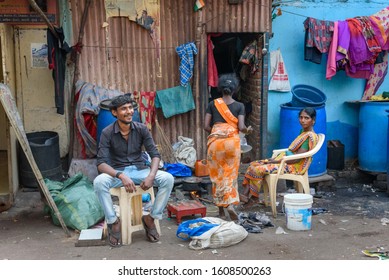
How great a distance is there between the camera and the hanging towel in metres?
7.92

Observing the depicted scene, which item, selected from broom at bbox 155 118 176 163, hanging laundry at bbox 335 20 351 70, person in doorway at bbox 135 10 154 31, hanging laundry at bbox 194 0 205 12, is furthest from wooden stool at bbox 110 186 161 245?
hanging laundry at bbox 335 20 351 70

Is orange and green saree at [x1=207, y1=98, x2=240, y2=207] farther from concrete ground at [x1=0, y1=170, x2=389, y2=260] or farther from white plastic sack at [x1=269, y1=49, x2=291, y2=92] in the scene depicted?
white plastic sack at [x1=269, y1=49, x2=291, y2=92]

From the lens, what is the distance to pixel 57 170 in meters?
7.41

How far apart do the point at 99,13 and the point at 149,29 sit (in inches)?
28.8

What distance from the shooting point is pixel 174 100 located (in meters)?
7.96

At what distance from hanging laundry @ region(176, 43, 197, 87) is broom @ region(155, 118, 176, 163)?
769 millimetres

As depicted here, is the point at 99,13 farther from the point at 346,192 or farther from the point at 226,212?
the point at 346,192

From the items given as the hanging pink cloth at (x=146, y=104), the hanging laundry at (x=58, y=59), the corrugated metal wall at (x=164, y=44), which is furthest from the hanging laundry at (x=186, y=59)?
the hanging laundry at (x=58, y=59)

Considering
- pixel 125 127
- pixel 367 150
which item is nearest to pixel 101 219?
pixel 125 127

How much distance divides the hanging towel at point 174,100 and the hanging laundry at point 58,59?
1.37 meters

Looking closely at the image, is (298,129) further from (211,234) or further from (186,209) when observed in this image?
(211,234)

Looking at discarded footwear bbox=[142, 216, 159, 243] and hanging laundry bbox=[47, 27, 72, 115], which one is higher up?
hanging laundry bbox=[47, 27, 72, 115]

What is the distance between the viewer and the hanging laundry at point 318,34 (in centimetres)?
822

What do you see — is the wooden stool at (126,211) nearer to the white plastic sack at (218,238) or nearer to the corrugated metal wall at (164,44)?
the white plastic sack at (218,238)
